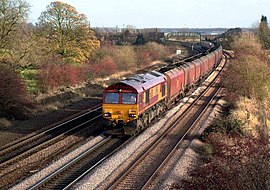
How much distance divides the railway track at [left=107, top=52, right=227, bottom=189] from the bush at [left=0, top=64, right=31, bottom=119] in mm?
9295

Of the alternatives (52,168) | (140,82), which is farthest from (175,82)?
(52,168)

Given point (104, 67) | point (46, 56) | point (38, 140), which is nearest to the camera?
point (38, 140)

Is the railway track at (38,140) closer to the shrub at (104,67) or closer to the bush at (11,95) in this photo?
the bush at (11,95)

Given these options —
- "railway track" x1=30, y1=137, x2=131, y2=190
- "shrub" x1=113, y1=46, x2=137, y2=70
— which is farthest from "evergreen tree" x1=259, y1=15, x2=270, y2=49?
"railway track" x1=30, y1=137, x2=131, y2=190

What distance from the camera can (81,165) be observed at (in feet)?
50.1

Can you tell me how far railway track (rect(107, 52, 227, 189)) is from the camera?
44.0 feet

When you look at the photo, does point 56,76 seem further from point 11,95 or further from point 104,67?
point 104,67

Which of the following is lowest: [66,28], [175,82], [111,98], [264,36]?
[175,82]

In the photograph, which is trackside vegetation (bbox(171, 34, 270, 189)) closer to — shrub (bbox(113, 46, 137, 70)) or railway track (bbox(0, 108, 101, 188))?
railway track (bbox(0, 108, 101, 188))

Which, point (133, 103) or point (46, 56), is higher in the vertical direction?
point (46, 56)

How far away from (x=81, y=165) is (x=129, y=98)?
4.77 meters

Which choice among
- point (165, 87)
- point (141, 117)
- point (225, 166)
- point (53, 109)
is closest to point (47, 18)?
point (53, 109)

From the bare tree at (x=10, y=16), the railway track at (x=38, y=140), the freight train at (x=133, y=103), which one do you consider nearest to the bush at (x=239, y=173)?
the freight train at (x=133, y=103)

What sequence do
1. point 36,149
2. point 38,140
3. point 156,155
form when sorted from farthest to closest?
point 38,140
point 36,149
point 156,155
